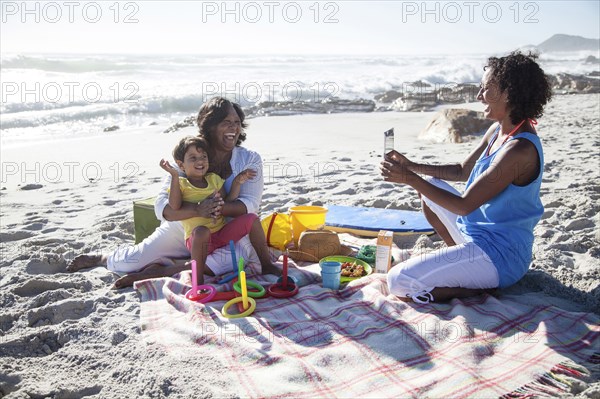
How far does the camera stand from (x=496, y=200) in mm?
3170

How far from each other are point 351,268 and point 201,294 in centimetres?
105

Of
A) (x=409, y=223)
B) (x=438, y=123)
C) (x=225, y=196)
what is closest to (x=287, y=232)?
(x=225, y=196)

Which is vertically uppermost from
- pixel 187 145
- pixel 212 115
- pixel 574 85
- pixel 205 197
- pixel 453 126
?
pixel 574 85

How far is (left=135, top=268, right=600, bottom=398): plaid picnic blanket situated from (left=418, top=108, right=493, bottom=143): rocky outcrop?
19.1 ft

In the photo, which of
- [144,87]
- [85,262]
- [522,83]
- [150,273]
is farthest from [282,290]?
[144,87]

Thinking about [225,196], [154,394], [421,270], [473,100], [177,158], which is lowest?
[154,394]

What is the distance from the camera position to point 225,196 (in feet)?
12.8

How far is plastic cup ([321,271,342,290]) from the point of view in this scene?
348 cm

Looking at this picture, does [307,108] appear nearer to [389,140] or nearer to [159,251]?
[159,251]

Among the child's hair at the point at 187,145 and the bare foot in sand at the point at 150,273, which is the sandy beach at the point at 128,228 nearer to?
the bare foot in sand at the point at 150,273

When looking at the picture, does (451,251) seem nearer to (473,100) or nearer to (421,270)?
(421,270)

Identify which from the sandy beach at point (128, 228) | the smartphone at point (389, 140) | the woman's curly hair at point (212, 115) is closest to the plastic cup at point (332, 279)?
the smartphone at point (389, 140)

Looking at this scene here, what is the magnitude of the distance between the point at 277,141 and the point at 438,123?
2706mm

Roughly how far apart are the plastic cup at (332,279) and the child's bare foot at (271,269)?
422mm
